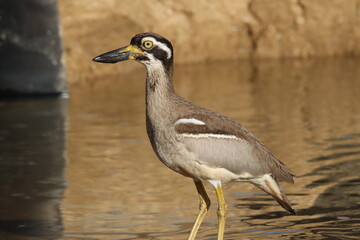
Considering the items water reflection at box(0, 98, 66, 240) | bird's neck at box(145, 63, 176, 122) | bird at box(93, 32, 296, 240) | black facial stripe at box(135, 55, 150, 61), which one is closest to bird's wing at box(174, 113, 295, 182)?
bird at box(93, 32, 296, 240)

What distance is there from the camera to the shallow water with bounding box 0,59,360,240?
26.6ft

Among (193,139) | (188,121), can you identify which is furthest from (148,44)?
(193,139)

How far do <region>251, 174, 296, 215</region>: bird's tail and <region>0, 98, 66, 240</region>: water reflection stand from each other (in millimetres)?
1731

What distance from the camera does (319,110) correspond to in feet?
41.0

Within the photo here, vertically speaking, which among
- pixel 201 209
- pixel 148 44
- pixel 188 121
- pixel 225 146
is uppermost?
pixel 148 44

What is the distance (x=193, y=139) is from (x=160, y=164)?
301 centimetres

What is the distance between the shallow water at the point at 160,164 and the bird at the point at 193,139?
496 millimetres

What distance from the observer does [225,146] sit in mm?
7418

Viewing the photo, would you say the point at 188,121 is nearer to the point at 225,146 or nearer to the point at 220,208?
the point at 225,146

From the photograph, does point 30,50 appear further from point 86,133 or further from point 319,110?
point 319,110

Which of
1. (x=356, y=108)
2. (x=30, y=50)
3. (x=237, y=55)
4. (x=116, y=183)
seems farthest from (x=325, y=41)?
(x=116, y=183)

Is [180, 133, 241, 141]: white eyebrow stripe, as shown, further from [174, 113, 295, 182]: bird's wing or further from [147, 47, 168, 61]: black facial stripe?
[147, 47, 168, 61]: black facial stripe

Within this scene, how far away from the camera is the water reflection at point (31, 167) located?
8305 mm

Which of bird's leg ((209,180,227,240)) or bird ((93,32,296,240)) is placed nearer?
bird ((93,32,296,240))
